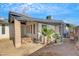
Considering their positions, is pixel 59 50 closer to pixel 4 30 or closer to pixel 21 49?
pixel 21 49

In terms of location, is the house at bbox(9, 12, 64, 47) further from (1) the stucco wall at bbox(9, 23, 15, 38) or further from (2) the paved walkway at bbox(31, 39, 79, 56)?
(2) the paved walkway at bbox(31, 39, 79, 56)

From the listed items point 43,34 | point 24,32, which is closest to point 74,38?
point 43,34

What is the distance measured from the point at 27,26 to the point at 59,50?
50cm

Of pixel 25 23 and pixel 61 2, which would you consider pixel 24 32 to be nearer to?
pixel 25 23

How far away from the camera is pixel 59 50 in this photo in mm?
2916

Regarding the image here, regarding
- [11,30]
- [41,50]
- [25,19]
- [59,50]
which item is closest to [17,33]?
[11,30]

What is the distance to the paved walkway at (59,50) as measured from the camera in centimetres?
290

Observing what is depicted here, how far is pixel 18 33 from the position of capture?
2896 mm

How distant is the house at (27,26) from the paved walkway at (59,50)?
0.16 meters

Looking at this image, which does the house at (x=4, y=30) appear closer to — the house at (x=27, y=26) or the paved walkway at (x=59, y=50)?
the house at (x=27, y=26)

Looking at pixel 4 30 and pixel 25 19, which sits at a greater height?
pixel 25 19

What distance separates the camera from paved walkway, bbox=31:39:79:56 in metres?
2.90

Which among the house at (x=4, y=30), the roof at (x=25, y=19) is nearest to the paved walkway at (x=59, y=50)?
the roof at (x=25, y=19)

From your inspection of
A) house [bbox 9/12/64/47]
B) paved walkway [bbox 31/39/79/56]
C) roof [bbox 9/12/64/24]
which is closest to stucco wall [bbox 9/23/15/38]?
house [bbox 9/12/64/47]
